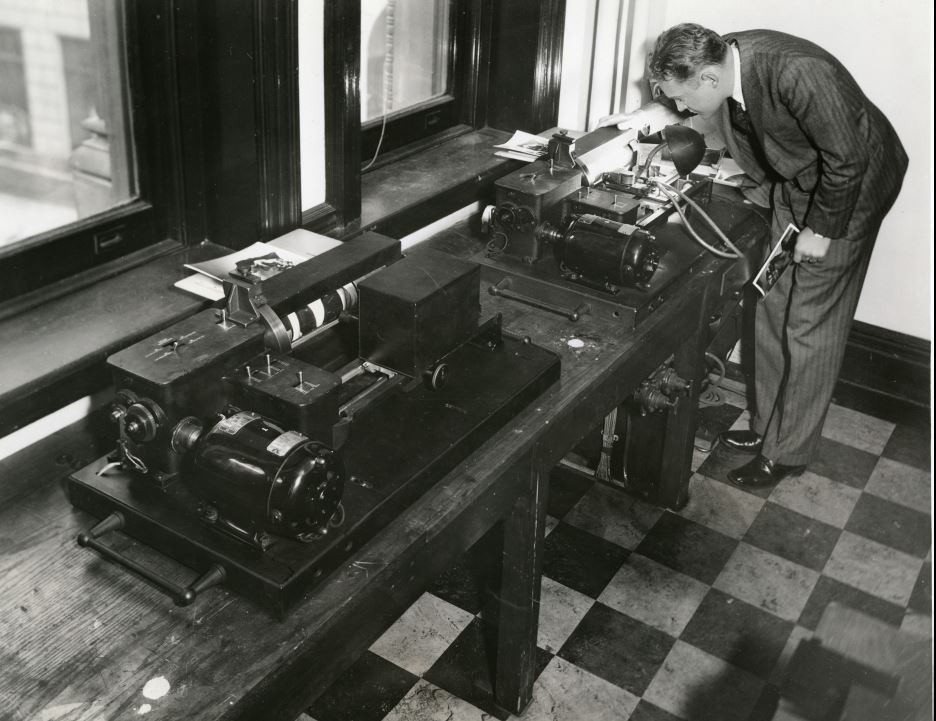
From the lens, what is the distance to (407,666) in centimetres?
275

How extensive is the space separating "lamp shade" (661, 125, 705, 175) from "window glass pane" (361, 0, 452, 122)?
3.02 feet

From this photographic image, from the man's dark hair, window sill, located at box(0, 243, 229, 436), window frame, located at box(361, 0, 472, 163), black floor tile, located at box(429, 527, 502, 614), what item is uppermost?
the man's dark hair

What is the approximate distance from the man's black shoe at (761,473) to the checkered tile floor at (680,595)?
4 centimetres

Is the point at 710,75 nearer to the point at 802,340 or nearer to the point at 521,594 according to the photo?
the point at 802,340

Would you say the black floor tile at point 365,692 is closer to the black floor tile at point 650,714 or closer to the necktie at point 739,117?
the black floor tile at point 650,714

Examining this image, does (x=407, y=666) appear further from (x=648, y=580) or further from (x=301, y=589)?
(x=301, y=589)

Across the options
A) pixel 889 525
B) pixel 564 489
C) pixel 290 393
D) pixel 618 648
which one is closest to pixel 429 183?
pixel 564 489

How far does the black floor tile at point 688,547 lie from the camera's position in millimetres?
3148

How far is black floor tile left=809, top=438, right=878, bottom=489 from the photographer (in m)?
3.62

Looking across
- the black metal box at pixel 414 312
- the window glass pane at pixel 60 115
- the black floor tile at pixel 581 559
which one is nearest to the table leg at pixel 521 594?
the black metal box at pixel 414 312

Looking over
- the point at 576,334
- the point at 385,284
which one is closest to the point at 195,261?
the point at 385,284

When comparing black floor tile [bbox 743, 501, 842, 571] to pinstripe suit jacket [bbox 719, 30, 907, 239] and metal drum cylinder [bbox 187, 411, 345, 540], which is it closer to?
pinstripe suit jacket [bbox 719, 30, 907, 239]

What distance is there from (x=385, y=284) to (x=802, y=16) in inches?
89.7

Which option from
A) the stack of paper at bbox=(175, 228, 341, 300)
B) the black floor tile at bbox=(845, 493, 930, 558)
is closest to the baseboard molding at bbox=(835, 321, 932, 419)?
the black floor tile at bbox=(845, 493, 930, 558)
